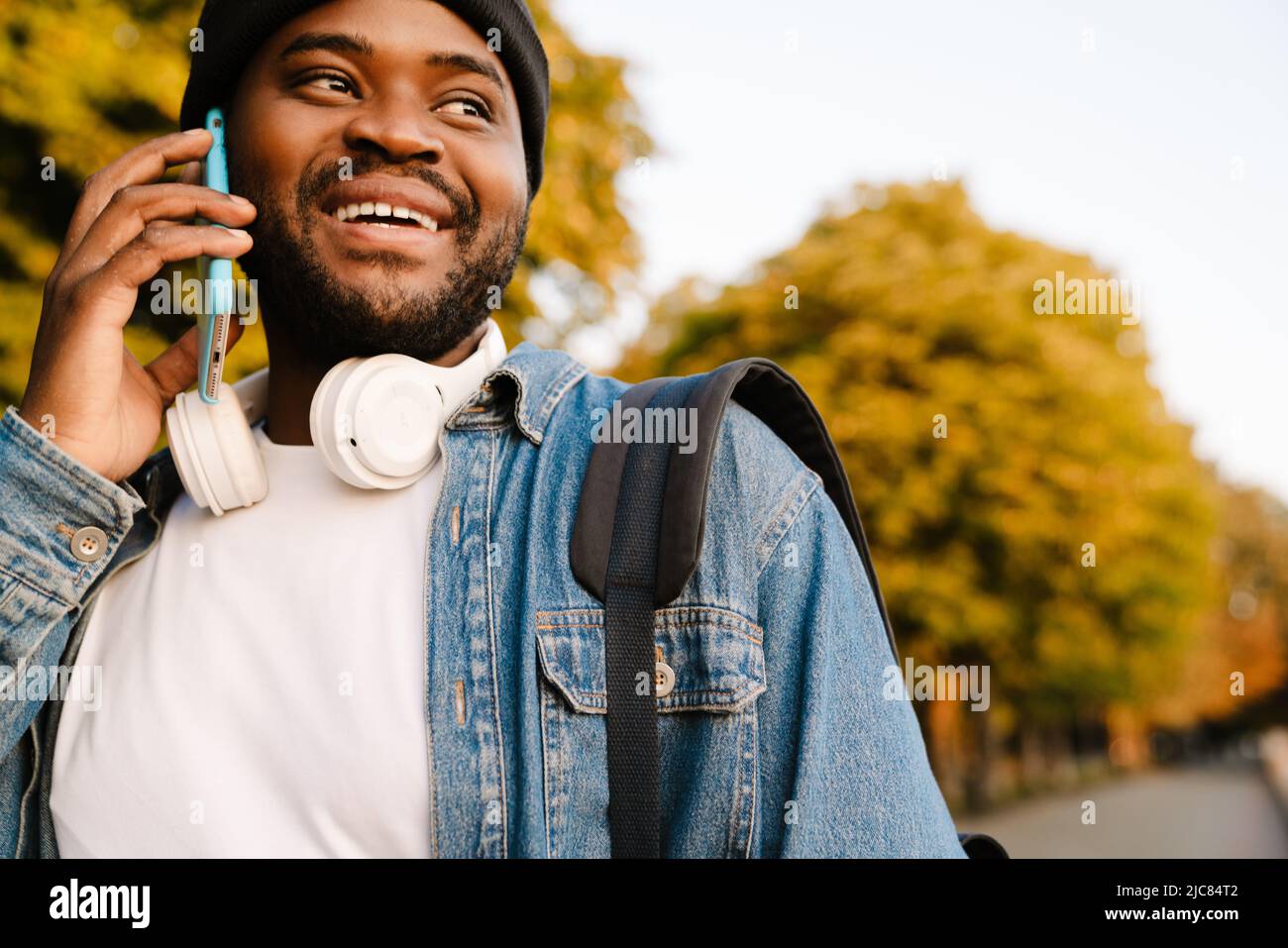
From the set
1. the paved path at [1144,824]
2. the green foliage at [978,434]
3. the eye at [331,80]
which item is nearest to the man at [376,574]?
the eye at [331,80]

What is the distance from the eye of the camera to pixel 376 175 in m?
2.26

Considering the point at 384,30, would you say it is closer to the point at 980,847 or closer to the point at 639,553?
the point at 639,553

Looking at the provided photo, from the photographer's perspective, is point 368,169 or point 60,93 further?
point 60,93

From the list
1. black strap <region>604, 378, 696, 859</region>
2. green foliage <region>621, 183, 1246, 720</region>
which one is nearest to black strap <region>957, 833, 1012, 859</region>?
black strap <region>604, 378, 696, 859</region>

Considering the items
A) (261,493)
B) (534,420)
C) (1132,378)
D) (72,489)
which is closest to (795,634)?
(534,420)

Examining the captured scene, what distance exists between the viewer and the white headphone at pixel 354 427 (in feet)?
6.94

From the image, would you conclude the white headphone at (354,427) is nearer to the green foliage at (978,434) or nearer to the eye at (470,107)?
the eye at (470,107)

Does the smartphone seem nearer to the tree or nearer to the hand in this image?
the hand

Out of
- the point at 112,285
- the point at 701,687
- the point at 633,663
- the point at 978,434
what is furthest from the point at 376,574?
the point at 978,434

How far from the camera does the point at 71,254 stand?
91.0 inches

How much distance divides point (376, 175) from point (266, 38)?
0.45 meters

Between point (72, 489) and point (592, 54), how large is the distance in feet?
28.2
